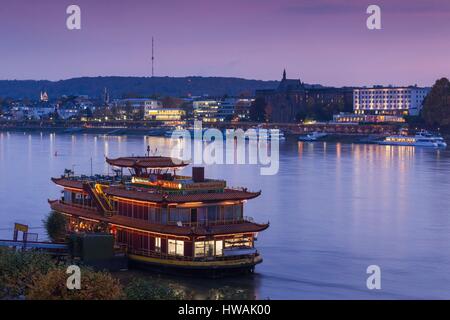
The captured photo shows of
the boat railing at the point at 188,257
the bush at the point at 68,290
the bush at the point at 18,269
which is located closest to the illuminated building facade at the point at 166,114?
the boat railing at the point at 188,257

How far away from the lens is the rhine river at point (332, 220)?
19203mm

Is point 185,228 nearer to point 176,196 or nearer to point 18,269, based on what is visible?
point 176,196

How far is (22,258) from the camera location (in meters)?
16.2

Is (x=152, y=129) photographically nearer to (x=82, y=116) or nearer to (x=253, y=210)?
(x=82, y=116)

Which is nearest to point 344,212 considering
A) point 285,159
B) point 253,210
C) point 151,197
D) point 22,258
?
point 253,210

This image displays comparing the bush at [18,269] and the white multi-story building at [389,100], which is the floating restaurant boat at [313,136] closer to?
the white multi-story building at [389,100]

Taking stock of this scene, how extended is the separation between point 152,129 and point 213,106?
33.8 metres

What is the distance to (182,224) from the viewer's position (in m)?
19.5

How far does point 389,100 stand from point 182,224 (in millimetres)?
101109

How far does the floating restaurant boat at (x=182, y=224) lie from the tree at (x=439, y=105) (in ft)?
256

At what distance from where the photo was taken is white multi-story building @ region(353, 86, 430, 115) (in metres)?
116

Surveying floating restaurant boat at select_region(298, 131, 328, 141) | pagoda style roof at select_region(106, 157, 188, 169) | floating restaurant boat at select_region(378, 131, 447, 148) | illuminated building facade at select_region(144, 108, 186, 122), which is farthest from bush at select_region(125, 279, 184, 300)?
illuminated building facade at select_region(144, 108, 186, 122)

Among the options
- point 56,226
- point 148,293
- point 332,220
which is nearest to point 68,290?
point 148,293
